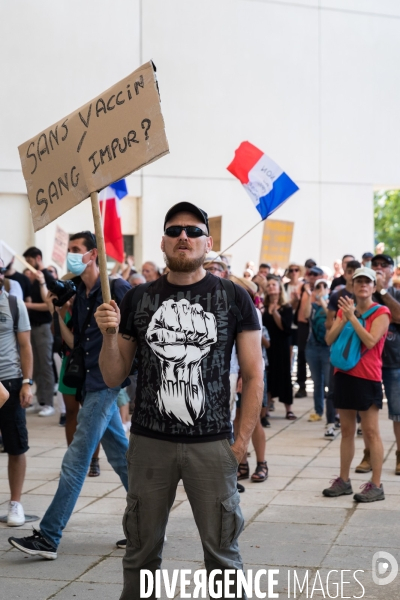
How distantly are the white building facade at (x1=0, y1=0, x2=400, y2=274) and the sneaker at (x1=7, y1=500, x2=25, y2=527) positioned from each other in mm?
13382

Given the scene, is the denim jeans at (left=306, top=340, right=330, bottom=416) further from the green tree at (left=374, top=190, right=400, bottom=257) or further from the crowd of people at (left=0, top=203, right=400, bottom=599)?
the green tree at (left=374, top=190, right=400, bottom=257)

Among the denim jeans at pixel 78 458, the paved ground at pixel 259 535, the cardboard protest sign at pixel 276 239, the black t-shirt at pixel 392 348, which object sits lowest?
the paved ground at pixel 259 535

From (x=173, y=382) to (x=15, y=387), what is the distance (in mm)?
2987

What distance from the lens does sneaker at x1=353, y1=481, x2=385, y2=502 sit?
6.92 m

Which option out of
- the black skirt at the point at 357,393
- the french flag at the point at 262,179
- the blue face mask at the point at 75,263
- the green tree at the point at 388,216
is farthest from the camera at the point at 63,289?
the green tree at the point at 388,216

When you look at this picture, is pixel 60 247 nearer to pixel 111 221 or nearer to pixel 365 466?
pixel 111 221

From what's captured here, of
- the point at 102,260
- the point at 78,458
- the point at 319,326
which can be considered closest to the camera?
the point at 102,260

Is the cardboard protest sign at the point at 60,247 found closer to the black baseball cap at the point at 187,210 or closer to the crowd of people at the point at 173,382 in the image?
the crowd of people at the point at 173,382

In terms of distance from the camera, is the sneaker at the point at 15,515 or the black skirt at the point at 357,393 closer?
the sneaker at the point at 15,515

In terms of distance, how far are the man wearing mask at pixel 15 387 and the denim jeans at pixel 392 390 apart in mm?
3327

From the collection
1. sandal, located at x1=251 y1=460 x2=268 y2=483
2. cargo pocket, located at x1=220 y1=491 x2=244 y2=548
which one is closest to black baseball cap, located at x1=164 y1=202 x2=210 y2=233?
cargo pocket, located at x1=220 y1=491 x2=244 y2=548

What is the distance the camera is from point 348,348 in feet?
23.2

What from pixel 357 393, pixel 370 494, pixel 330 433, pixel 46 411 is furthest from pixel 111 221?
pixel 370 494

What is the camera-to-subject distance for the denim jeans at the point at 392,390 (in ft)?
26.2
